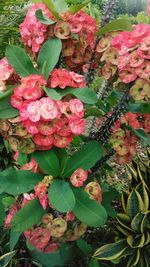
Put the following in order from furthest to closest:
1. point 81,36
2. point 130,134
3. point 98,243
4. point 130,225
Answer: point 98,243 → point 130,225 → point 130,134 → point 81,36

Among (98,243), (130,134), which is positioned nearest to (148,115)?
(130,134)

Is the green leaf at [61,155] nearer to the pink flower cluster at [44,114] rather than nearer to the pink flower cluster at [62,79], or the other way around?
the pink flower cluster at [44,114]

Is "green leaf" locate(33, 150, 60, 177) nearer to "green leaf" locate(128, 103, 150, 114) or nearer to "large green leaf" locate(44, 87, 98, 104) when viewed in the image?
"large green leaf" locate(44, 87, 98, 104)

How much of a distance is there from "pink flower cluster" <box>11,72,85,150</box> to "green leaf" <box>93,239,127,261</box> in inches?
22.8

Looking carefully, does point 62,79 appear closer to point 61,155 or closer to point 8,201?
point 61,155

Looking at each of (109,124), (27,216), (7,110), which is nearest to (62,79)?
(7,110)

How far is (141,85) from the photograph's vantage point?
1.29m

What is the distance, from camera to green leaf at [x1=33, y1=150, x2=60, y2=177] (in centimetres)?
131

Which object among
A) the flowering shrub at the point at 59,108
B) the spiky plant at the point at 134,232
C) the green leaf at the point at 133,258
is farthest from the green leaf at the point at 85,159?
the green leaf at the point at 133,258

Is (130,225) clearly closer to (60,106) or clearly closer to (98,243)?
(98,243)

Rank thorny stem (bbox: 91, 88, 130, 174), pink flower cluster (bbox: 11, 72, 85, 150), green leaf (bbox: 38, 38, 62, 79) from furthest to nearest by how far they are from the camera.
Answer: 1. thorny stem (bbox: 91, 88, 130, 174)
2. green leaf (bbox: 38, 38, 62, 79)
3. pink flower cluster (bbox: 11, 72, 85, 150)

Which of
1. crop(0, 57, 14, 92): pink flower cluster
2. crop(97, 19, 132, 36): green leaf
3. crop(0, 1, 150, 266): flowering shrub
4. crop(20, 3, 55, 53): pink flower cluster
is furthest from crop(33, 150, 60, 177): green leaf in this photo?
crop(97, 19, 132, 36): green leaf

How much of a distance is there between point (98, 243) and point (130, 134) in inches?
27.1

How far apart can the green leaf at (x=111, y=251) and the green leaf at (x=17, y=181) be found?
46cm
